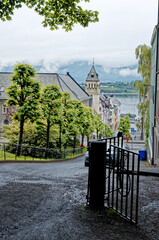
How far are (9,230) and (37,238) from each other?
571mm

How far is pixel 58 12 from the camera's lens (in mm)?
9461

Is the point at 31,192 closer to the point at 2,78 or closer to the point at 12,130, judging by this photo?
the point at 12,130

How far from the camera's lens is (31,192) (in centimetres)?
684

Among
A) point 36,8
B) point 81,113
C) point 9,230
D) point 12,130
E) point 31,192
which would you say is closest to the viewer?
point 9,230

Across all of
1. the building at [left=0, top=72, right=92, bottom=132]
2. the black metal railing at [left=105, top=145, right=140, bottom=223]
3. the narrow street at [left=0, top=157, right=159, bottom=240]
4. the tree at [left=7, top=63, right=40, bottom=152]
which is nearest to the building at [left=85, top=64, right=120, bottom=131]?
the building at [left=0, top=72, right=92, bottom=132]

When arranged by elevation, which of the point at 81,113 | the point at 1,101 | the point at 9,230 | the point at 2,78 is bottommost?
the point at 9,230

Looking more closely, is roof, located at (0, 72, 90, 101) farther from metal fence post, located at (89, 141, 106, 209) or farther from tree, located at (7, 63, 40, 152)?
metal fence post, located at (89, 141, 106, 209)

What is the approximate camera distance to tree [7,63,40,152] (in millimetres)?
22047

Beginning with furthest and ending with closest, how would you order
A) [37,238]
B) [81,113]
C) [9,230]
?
1. [81,113]
2. [9,230]
3. [37,238]

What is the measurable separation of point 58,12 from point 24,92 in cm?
1322

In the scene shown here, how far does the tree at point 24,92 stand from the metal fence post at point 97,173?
670 inches

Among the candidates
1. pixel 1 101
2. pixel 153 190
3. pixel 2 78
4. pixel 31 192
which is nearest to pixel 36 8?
pixel 31 192

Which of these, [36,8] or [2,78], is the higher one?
[2,78]

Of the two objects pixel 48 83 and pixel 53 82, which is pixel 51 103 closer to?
pixel 48 83
